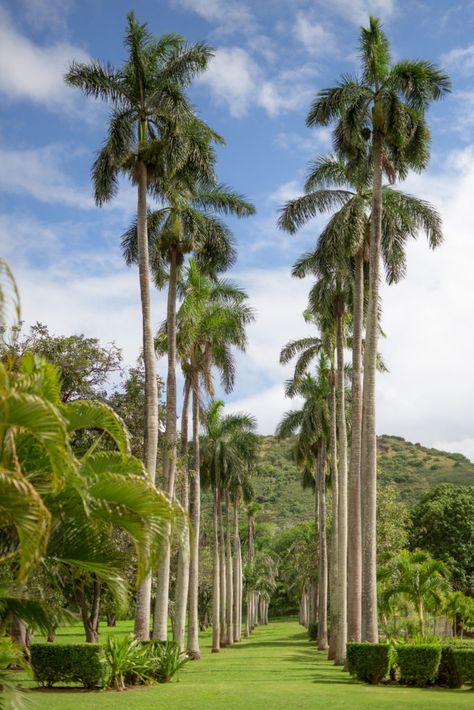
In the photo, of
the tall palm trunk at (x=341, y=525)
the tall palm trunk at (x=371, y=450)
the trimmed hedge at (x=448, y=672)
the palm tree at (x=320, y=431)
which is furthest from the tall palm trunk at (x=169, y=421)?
the palm tree at (x=320, y=431)

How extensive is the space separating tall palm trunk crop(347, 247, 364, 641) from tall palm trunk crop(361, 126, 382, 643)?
1955 mm

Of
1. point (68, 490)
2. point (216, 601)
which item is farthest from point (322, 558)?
point (68, 490)

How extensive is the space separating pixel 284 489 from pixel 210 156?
114842 millimetres

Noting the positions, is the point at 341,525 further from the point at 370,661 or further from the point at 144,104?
the point at 144,104

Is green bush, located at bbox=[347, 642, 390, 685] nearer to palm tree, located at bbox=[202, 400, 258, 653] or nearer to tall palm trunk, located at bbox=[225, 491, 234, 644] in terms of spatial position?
palm tree, located at bbox=[202, 400, 258, 653]

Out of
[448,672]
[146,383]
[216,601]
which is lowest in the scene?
[216,601]

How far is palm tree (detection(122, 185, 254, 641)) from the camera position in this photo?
2600 centimetres

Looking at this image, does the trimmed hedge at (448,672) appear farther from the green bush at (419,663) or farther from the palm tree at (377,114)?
the palm tree at (377,114)

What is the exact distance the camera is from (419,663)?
1995cm

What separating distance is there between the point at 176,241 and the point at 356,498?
424 inches

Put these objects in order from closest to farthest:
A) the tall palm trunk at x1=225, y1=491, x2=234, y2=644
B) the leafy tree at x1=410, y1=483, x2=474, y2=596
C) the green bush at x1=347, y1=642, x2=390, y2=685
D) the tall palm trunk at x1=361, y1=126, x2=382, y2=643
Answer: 1. the green bush at x1=347, y1=642, x2=390, y2=685
2. the tall palm trunk at x1=361, y1=126, x2=382, y2=643
3. the tall palm trunk at x1=225, y1=491, x2=234, y2=644
4. the leafy tree at x1=410, y1=483, x2=474, y2=596

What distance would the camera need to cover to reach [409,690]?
18.8m

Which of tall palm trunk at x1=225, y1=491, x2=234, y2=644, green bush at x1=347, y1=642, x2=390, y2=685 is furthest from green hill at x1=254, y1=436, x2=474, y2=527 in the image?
green bush at x1=347, y1=642, x2=390, y2=685

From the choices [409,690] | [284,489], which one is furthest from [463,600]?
[284,489]
